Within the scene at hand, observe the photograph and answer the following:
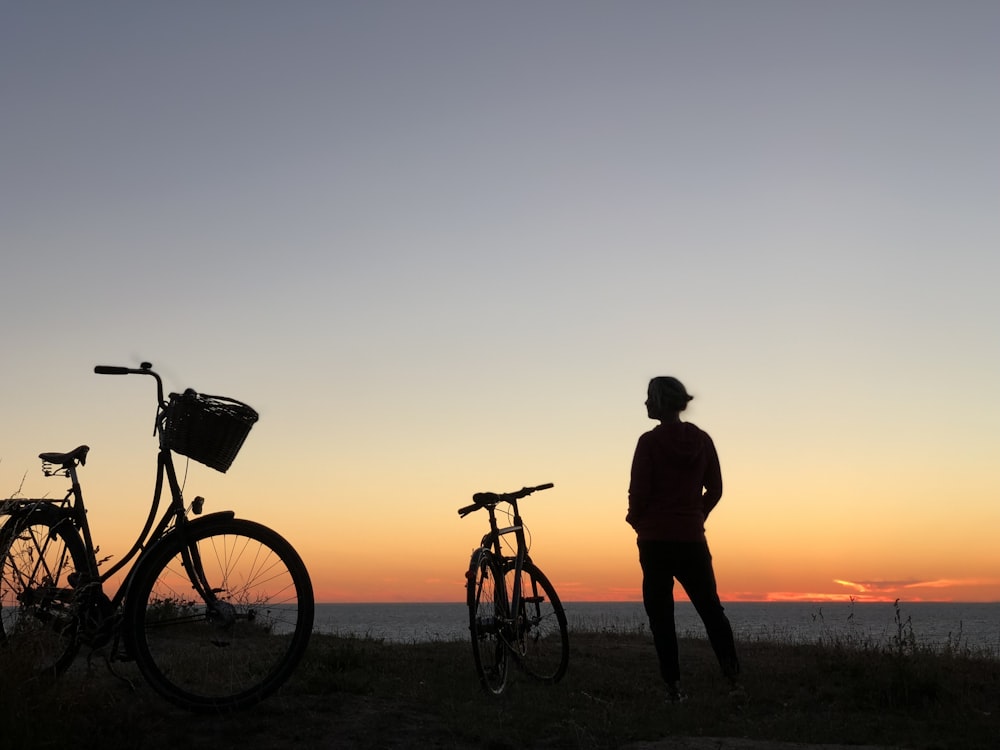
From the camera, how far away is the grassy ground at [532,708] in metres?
5.19

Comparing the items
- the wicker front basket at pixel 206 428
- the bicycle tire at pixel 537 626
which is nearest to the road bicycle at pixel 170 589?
the wicker front basket at pixel 206 428

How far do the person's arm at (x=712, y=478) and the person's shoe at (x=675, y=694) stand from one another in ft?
4.42

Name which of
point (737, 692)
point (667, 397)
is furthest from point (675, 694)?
point (667, 397)

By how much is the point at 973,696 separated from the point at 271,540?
567 cm

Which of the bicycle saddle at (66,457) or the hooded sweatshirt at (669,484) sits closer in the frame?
the bicycle saddle at (66,457)

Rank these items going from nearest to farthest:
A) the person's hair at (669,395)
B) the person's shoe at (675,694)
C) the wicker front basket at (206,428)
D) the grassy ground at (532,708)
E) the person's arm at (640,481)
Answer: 1. the grassy ground at (532,708)
2. the wicker front basket at (206,428)
3. the person's shoe at (675,694)
4. the person's arm at (640,481)
5. the person's hair at (669,395)

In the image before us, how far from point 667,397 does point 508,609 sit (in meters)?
2.18

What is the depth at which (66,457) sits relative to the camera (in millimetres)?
5984

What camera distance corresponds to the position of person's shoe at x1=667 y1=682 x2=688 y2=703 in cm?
703

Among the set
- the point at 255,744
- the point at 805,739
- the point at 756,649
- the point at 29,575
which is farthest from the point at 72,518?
the point at 756,649

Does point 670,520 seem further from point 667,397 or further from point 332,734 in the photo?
point 332,734

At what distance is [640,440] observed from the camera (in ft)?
23.7

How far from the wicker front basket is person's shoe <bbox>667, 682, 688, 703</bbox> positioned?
12.3 ft

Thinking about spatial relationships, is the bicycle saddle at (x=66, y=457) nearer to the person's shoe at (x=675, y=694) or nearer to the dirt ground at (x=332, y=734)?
the dirt ground at (x=332, y=734)
